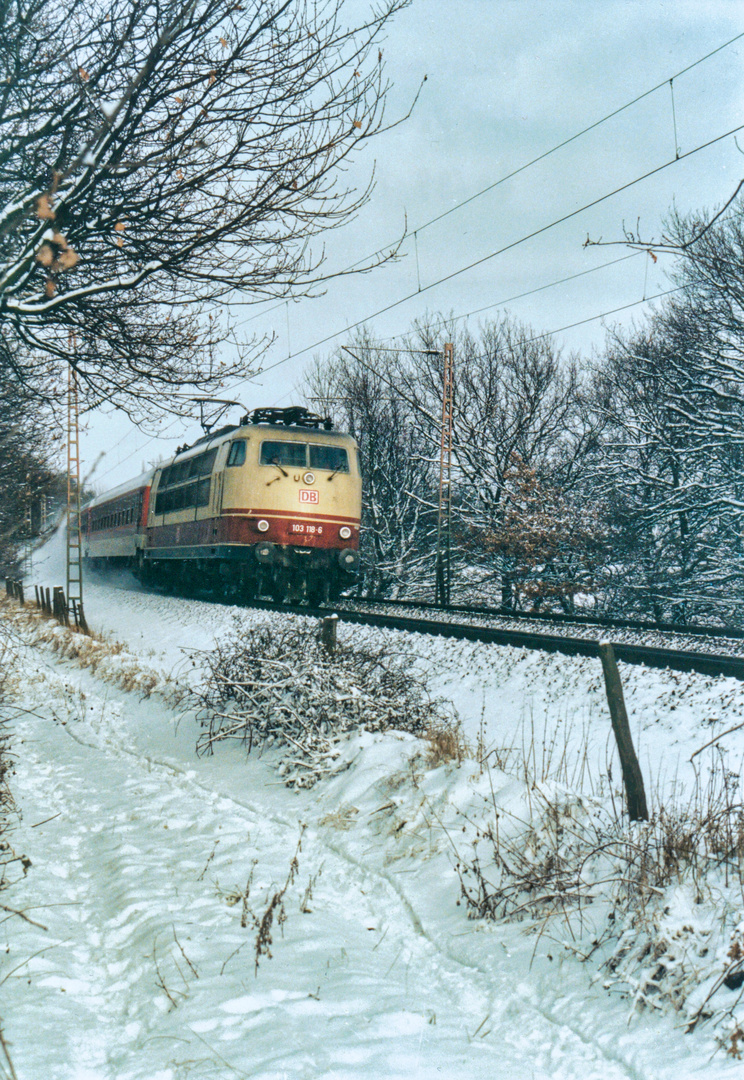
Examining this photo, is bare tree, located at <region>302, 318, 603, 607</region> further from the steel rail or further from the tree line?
the steel rail

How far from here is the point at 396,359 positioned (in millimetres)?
32312

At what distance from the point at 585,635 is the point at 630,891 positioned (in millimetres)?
8100

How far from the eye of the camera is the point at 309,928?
4.18 m

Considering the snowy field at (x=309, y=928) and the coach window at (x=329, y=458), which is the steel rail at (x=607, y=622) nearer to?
the coach window at (x=329, y=458)

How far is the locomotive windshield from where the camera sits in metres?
16.7

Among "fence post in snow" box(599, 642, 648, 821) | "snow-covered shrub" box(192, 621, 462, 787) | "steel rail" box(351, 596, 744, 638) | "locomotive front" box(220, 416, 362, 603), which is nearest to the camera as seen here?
"fence post in snow" box(599, 642, 648, 821)

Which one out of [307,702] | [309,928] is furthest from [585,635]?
[309,928]

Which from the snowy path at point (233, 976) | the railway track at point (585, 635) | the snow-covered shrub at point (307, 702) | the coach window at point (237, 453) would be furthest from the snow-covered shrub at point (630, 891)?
the coach window at point (237, 453)

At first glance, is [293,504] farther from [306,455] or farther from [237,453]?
[237,453]

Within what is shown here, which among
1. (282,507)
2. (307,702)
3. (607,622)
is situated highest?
(282,507)

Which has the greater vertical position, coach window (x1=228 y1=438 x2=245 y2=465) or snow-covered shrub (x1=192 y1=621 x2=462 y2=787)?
coach window (x1=228 y1=438 x2=245 y2=465)

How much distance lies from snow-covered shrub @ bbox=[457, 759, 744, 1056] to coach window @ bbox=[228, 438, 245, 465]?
12482mm

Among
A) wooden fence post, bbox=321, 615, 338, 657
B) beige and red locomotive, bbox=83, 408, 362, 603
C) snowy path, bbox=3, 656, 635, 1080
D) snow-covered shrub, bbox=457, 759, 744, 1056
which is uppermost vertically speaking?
beige and red locomotive, bbox=83, 408, 362, 603

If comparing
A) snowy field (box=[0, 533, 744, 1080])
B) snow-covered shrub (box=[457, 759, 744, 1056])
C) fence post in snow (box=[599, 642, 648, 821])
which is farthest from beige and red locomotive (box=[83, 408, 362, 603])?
snow-covered shrub (box=[457, 759, 744, 1056])
